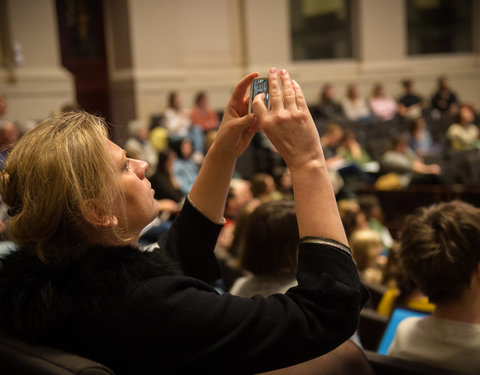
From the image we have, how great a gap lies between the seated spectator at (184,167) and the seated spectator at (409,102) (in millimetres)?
5251

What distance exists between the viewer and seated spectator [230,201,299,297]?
1861 millimetres

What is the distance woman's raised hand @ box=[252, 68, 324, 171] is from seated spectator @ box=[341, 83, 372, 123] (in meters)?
9.20

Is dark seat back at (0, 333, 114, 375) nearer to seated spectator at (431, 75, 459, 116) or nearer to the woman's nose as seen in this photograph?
the woman's nose

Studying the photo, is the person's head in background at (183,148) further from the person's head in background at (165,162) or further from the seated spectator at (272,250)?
the seated spectator at (272,250)

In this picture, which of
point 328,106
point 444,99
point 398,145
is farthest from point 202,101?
point 444,99

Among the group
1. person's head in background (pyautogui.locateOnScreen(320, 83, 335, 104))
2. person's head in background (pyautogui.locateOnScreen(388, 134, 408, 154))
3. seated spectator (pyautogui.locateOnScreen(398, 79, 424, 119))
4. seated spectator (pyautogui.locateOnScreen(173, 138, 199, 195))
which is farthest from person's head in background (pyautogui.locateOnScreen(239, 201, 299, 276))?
seated spectator (pyautogui.locateOnScreen(398, 79, 424, 119))

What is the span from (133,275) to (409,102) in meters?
10.4

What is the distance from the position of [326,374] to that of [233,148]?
0.54 meters

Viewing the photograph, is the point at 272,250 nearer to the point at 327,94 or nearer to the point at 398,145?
the point at 398,145

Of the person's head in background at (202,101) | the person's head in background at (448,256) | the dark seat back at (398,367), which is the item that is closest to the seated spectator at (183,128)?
the person's head in background at (202,101)

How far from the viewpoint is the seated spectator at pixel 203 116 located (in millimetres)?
8492

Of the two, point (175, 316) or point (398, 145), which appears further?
point (398, 145)

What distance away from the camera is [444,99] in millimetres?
10961

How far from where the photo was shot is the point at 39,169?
1.01 meters
